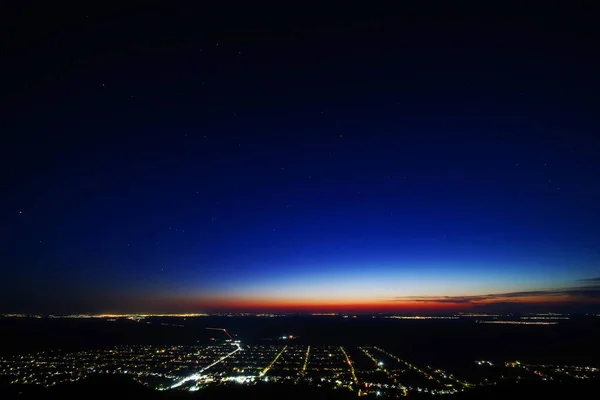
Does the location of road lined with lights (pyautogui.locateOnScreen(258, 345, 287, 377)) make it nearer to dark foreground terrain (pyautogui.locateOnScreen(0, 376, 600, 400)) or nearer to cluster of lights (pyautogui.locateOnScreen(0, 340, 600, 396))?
cluster of lights (pyautogui.locateOnScreen(0, 340, 600, 396))

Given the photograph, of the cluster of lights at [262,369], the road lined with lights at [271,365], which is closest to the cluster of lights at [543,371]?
the cluster of lights at [262,369]

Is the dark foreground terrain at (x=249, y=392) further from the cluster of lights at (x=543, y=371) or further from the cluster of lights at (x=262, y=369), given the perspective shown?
the cluster of lights at (x=543, y=371)

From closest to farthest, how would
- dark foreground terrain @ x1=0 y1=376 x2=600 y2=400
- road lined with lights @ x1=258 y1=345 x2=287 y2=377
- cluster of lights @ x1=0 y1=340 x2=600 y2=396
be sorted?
1. dark foreground terrain @ x1=0 y1=376 x2=600 y2=400
2. cluster of lights @ x1=0 y1=340 x2=600 y2=396
3. road lined with lights @ x1=258 y1=345 x2=287 y2=377

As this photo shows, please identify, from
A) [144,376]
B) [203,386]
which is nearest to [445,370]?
[203,386]

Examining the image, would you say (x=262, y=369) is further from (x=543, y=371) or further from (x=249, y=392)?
(x=543, y=371)

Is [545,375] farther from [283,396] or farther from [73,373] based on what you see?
[73,373]

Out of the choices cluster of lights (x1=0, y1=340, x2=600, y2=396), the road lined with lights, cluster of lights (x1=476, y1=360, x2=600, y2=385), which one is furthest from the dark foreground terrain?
the road lined with lights

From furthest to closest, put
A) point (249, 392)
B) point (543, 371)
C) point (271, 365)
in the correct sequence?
point (271, 365), point (543, 371), point (249, 392)

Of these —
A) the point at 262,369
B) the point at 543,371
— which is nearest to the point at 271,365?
the point at 262,369
